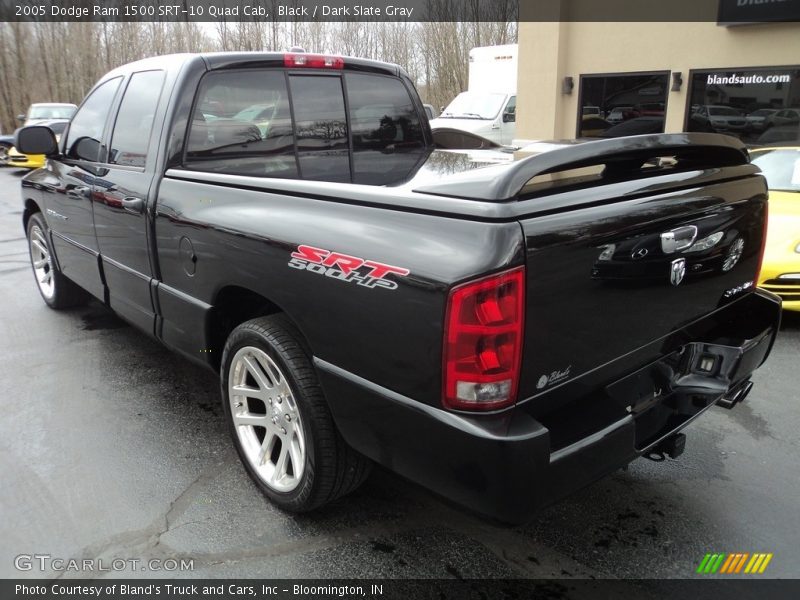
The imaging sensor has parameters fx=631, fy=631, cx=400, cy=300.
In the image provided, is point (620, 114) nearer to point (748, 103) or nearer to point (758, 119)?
point (748, 103)

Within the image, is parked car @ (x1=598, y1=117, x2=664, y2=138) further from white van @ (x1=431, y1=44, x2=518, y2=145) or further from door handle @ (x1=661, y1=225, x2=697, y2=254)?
door handle @ (x1=661, y1=225, x2=697, y2=254)

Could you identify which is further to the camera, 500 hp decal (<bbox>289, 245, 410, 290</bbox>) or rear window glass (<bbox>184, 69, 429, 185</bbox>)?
rear window glass (<bbox>184, 69, 429, 185</bbox>)

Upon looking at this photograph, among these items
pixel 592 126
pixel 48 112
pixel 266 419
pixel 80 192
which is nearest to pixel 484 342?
pixel 266 419

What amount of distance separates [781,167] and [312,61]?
5233 mm

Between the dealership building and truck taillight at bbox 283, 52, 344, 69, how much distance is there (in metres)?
9.65

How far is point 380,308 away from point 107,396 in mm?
2644

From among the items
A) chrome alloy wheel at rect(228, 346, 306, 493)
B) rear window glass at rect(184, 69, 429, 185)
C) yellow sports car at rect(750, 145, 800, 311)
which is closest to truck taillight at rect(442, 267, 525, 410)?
chrome alloy wheel at rect(228, 346, 306, 493)

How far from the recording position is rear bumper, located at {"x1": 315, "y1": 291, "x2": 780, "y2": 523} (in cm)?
185

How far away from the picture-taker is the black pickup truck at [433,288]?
1866mm

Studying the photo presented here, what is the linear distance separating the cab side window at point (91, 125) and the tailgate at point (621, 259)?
3.20 meters

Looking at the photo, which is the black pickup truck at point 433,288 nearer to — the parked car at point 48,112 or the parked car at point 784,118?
the parked car at point 784,118

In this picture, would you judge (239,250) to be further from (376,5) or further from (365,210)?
(376,5)

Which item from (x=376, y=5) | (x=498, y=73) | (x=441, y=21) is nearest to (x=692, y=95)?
(x=498, y=73)

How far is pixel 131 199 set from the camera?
11.1ft
